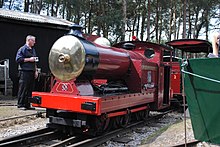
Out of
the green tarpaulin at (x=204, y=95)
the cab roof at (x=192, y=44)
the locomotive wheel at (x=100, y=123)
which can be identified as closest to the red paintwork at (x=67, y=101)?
the locomotive wheel at (x=100, y=123)

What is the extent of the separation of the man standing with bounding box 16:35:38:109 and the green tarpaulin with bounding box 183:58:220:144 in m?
5.64

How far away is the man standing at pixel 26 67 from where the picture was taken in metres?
8.38

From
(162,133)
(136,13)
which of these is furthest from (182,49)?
(136,13)

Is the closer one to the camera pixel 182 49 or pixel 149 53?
pixel 149 53

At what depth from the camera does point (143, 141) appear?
6074 millimetres

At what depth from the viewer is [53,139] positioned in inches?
241

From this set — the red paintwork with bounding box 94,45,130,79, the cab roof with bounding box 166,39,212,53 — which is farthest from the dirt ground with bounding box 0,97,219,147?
the cab roof with bounding box 166,39,212,53

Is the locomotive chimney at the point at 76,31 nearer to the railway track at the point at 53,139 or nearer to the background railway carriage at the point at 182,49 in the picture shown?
the railway track at the point at 53,139

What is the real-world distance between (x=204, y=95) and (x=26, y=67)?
610cm

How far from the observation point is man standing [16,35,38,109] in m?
8.38

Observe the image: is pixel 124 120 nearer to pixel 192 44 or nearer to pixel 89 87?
pixel 89 87

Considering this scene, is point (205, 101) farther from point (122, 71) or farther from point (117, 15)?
point (117, 15)

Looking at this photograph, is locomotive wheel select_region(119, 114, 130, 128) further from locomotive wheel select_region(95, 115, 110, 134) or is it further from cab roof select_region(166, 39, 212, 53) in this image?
cab roof select_region(166, 39, 212, 53)

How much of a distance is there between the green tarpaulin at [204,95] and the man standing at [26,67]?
18.5ft
